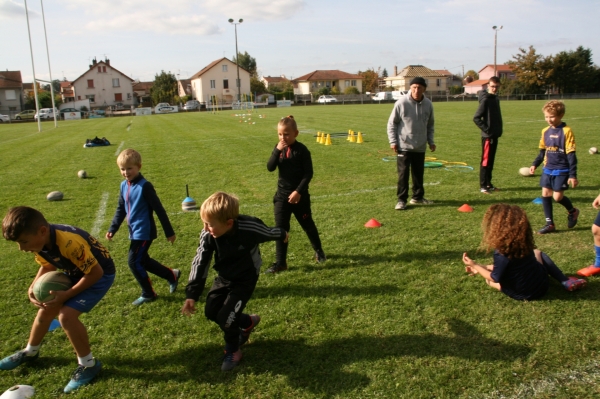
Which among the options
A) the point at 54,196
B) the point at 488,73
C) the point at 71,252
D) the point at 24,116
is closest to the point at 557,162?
the point at 71,252

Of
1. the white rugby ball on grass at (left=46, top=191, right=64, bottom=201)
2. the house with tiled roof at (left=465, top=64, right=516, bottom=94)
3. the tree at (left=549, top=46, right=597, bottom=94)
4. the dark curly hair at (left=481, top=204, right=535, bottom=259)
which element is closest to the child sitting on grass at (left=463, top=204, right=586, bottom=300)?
the dark curly hair at (left=481, top=204, right=535, bottom=259)

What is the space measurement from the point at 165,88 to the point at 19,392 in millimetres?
82843

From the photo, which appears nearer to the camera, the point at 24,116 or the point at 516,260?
the point at 516,260

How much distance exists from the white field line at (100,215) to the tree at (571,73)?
228 feet

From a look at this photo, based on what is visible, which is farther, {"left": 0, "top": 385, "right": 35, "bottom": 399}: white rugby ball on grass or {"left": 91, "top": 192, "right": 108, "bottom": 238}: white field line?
{"left": 91, "top": 192, "right": 108, "bottom": 238}: white field line

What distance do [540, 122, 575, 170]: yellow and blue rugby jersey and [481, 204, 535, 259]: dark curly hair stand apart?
2332 millimetres

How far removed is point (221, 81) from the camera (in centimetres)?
8569

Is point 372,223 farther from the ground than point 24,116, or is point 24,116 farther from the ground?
point 24,116

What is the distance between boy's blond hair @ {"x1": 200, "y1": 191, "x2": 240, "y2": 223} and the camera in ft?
10.7

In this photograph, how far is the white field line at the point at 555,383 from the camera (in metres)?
2.96

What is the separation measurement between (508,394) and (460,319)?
992 mm

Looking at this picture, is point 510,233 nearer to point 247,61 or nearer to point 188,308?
point 188,308

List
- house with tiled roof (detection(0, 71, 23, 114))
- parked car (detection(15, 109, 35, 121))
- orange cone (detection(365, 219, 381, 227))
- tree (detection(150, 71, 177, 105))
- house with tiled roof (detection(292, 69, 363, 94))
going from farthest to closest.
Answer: house with tiled roof (detection(292, 69, 363, 94))
tree (detection(150, 71, 177, 105))
house with tiled roof (detection(0, 71, 23, 114))
parked car (detection(15, 109, 35, 121))
orange cone (detection(365, 219, 381, 227))

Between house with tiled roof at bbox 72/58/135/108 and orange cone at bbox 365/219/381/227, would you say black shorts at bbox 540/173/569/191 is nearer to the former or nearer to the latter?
Answer: orange cone at bbox 365/219/381/227
